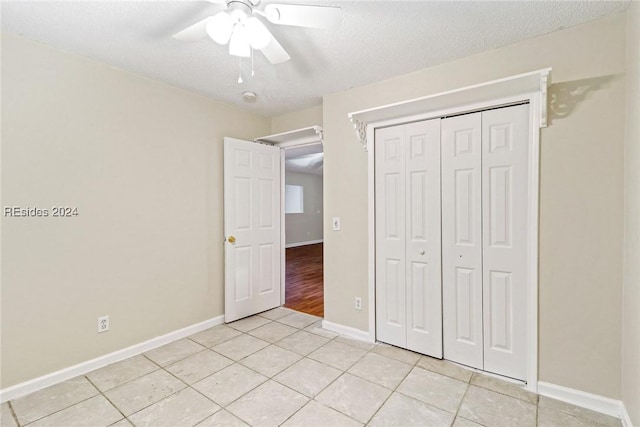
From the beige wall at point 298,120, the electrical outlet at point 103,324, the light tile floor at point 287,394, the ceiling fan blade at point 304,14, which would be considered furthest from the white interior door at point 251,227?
the ceiling fan blade at point 304,14

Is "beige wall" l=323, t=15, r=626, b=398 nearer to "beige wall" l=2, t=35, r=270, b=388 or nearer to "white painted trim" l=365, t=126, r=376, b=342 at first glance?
"white painted trim" l=365, t=126, r=376, b=342

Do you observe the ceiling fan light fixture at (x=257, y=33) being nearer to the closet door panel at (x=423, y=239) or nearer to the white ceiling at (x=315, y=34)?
the white ceiling at (x=315, y=34)

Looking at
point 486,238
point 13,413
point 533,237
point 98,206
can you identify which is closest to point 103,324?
point 13,413

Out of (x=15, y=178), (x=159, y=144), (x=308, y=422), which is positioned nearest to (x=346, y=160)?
(x=159, y=144)

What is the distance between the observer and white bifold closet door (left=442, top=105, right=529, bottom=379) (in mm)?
2047

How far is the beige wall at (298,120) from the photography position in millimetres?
3370

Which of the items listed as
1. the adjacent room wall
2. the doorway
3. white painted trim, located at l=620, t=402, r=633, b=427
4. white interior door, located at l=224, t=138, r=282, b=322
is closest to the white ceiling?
white interior door, located at l=224, t=138, r=282, b=322

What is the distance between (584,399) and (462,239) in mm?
1191

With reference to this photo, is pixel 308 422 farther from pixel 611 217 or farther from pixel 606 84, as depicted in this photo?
pixel 606 84

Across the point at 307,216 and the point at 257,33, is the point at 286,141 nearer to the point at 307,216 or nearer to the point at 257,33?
the point at 257,33

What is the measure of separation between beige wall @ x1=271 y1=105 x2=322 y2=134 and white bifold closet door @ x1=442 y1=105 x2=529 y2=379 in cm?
152

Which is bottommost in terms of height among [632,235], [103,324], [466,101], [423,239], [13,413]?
[13,413]

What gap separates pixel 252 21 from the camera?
1.47 m

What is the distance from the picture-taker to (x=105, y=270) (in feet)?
7.72
